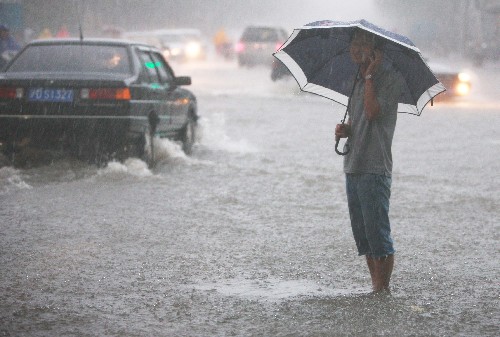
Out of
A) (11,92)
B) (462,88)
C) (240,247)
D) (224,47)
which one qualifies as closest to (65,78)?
(11,92)

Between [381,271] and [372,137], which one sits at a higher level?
[372,137]

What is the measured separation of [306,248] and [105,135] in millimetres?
4134

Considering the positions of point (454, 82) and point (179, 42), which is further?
point (179, 42)

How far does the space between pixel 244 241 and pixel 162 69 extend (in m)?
5.90

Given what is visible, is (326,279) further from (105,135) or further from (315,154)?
(315,154)

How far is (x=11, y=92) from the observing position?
1126 centimetres

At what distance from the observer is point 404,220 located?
914 cm

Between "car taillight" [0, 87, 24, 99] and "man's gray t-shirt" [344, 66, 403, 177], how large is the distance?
6.01m

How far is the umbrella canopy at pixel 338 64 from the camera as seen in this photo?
6176mm

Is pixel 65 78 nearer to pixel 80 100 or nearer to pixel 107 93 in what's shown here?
pixel 80 100

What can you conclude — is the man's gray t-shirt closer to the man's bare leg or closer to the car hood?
the man's bare leg

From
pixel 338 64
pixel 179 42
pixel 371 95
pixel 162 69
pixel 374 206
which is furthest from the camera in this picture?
pixel 179 42

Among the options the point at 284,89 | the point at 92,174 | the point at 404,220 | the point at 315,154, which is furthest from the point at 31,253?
the point at 284,89

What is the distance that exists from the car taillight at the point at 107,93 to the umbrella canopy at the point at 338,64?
4.75 meters
